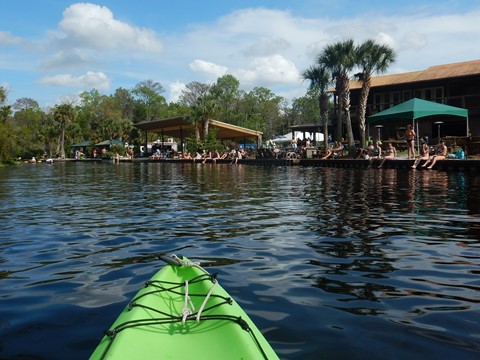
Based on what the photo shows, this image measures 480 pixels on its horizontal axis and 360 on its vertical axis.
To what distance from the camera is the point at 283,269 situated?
18.4 feet

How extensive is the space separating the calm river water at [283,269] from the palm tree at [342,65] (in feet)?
80.0

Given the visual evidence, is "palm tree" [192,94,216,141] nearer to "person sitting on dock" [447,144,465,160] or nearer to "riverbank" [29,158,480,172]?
"riverbank" [29,158,480,172]

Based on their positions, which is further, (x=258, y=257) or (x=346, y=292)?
(x=258, y=257)

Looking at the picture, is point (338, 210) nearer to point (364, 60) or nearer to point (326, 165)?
point (326, 165)

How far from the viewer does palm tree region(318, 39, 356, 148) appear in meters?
34.3

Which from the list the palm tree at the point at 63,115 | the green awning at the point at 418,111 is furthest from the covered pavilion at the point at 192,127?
the palm tree at the point at 63,115

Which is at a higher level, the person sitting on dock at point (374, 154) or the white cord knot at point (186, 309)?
the person sitting on dock at point (374, 154)

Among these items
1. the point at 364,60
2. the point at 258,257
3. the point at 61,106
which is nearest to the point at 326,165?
the point at 364,60

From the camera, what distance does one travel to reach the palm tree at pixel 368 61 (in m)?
33.3

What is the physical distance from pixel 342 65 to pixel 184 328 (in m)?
34.5

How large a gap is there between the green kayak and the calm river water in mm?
625

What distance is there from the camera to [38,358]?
11.0 feet

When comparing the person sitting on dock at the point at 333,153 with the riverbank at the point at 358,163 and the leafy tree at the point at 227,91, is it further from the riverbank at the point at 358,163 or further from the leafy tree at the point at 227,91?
the leafy tree at the point at 227,91

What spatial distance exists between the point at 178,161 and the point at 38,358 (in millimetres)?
44404
